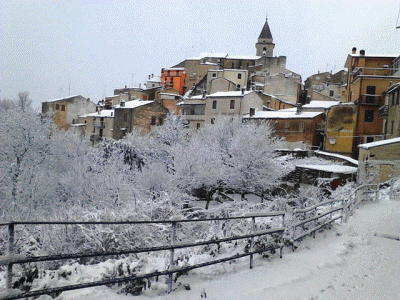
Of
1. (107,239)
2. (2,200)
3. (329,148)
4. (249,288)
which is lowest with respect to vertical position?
(2,200)

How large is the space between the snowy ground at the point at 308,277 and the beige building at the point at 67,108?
196 ft

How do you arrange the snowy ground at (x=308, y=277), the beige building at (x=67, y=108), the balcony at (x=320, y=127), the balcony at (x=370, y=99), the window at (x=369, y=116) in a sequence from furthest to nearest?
the beige building at (x=67, y=108) → the balcony at (x=320, y=127) → the window at (x=369, y=116) → the balcony at (x=370, y=99) → the snowy ground at (x=308, y=277)

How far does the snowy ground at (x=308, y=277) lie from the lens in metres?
4.21

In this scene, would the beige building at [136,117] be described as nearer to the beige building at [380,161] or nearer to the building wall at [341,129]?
the building wall at [341,129]

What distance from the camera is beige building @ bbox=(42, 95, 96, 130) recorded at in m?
59.9

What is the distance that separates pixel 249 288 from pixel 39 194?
18644 mm

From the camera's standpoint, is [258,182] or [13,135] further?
[258,182]

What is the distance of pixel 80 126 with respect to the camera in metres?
58.3

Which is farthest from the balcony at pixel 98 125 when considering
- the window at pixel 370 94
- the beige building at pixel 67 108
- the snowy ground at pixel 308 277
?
the snowy ground at pixel 308 277

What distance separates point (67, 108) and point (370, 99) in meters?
50.6

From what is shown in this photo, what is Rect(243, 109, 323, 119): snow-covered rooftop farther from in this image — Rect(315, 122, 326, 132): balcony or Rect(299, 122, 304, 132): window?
Rect(315, 122, 326, 132): balcony

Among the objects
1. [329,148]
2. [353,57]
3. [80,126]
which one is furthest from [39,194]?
[80,126]

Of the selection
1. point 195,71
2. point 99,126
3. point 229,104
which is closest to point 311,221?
point 229,104

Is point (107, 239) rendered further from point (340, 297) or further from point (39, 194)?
point (39, 194)
